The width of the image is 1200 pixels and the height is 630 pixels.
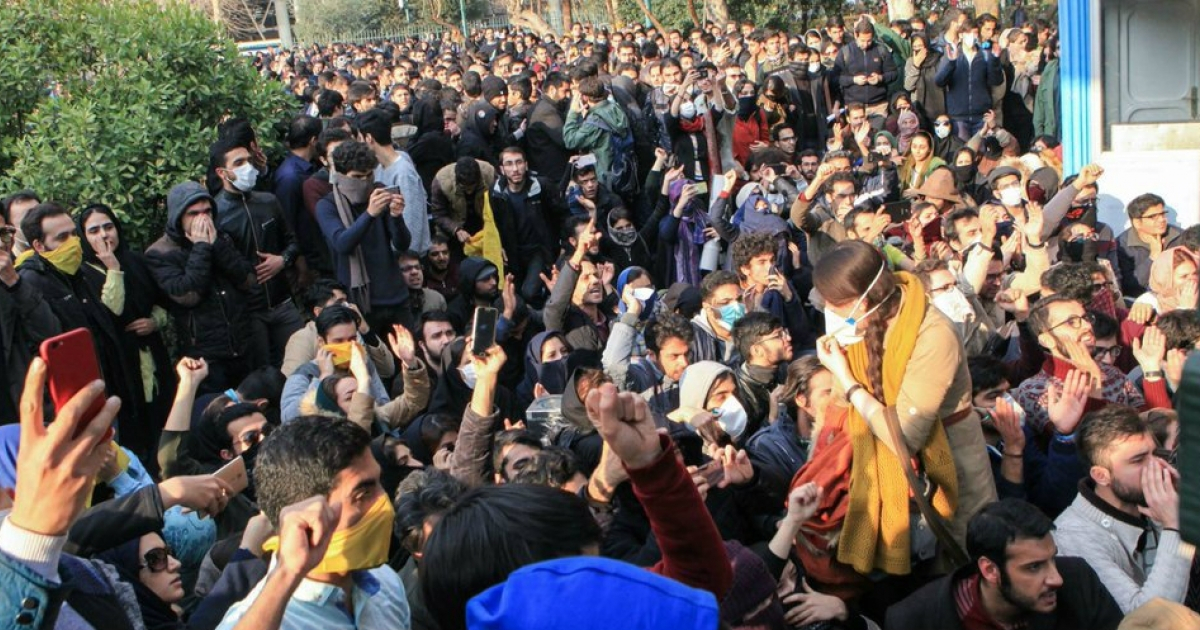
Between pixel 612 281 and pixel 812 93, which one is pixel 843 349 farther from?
pixel 812 93

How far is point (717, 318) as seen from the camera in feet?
23.2

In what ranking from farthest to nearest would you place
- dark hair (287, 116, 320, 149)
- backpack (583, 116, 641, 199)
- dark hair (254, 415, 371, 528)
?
backpack (583, 116, 641, 199) < dark hair (287, 116, 320, 149) < dark hair (254, 415, 371, 528)

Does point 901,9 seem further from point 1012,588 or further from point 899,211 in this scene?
point 1012,588

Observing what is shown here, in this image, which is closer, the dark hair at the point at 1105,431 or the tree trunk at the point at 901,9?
the dark hair at the point at 1105,431

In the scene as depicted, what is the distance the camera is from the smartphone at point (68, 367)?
2381mm

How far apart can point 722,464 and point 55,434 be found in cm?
240

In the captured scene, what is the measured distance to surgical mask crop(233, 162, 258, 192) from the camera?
7.30 meters

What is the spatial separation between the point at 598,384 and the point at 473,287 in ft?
9.26

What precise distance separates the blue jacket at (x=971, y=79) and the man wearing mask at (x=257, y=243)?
27.2 ft

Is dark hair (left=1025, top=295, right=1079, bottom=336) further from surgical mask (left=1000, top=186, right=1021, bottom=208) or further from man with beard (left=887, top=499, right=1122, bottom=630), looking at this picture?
surgical mask (left=1000, top=186, right=1021, bottom=208)

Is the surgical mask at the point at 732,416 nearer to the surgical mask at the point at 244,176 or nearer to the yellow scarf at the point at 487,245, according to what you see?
the surgical mask at the point at 244,176

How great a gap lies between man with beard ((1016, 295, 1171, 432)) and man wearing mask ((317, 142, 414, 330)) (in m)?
3.58

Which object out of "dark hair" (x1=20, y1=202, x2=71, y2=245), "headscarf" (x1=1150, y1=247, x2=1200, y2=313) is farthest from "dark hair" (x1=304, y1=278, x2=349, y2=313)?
"headscarf" (x1=1150, y1=247, x2=1200, y2=313)

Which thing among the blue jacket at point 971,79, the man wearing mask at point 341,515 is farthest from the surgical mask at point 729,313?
the blue jacket at point 971,79
